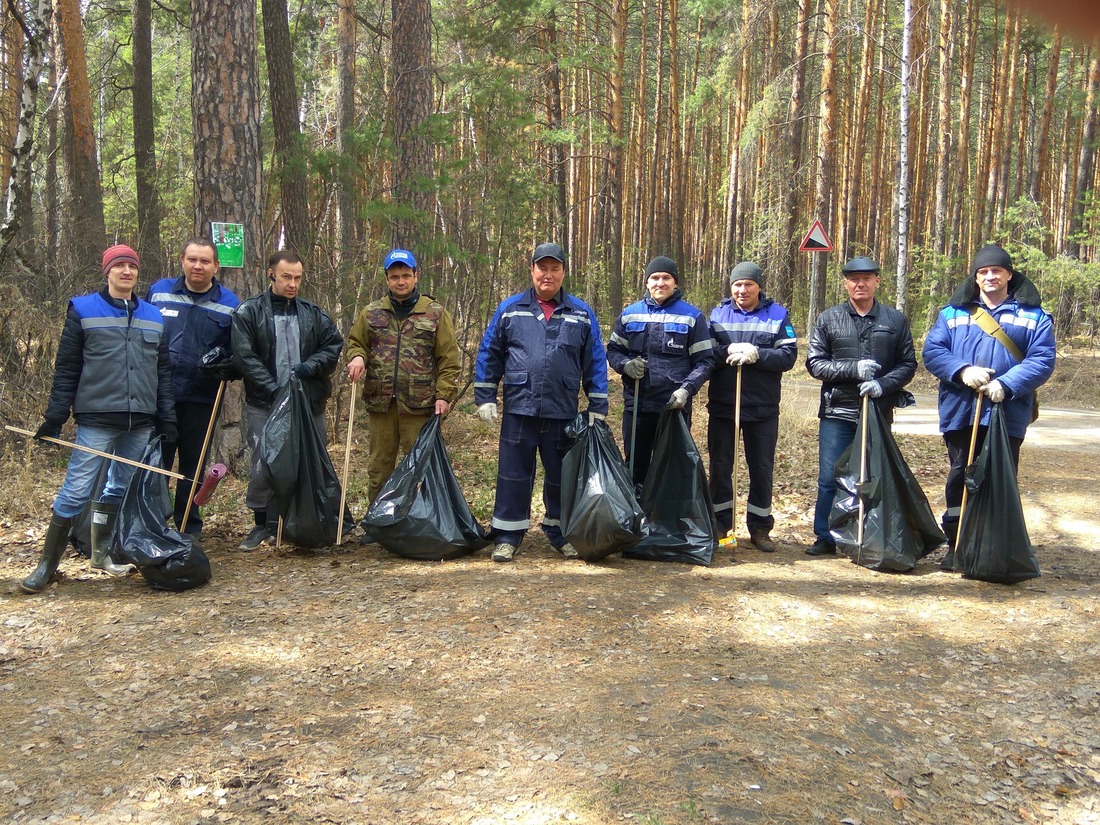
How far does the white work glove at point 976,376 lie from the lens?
5012 millimetres

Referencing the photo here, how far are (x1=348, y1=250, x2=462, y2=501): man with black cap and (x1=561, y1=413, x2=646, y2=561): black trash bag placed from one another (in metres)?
0.91

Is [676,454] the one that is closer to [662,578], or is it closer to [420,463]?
[662,578]

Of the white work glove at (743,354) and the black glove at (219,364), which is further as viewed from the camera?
the white work glove at (743,354)

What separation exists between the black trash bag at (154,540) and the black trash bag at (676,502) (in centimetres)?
264

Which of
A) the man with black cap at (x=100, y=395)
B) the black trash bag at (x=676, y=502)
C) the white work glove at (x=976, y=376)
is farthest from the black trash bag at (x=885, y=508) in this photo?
the man with black cap at (x=100, y=395)

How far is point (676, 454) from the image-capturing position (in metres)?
5.48

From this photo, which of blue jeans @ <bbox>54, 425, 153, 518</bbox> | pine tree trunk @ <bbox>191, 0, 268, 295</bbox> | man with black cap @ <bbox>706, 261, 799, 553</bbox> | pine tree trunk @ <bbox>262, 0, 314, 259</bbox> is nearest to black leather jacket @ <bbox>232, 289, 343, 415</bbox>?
blue jeans @ <bbox>54, 425, 153, 518</bbox>

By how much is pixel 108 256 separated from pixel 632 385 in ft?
10.5

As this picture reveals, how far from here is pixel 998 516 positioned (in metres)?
4.98

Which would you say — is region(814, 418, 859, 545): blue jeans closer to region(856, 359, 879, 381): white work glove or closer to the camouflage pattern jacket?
region(856, 359, 879, 381): white work glove

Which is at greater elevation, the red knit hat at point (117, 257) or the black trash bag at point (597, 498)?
the red knit hat at point (117, 257)

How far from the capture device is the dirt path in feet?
9.16

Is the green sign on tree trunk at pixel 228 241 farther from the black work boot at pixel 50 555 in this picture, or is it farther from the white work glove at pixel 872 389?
the white work glove at pixel 872 389

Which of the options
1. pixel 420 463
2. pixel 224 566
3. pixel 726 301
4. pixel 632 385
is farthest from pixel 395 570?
pixel 726 301
